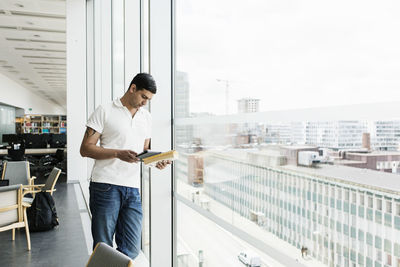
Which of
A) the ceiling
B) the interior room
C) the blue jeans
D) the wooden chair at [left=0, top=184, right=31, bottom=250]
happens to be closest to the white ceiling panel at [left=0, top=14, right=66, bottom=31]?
the ceiling

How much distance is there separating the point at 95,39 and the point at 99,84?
4.20 ft

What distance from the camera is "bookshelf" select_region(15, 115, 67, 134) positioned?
20391 mm

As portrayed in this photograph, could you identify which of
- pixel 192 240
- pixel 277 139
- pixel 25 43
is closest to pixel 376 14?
pixel 277 139

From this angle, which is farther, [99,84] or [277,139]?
[99,84]

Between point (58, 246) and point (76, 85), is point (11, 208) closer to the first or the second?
point (58, 246)

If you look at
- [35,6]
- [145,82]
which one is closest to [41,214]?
[145,82]

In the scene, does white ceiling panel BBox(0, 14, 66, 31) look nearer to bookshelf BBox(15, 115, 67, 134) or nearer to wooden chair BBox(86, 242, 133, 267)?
wooden chair BBox(86, 242, 133, 267)

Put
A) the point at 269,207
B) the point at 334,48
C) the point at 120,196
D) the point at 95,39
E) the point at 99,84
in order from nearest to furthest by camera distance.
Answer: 1. the point at 334,48
2. the point at 269,207
3. the point at 120,196
4. the point at 99,84
5. the point at 95,39

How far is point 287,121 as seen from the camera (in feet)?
4.17

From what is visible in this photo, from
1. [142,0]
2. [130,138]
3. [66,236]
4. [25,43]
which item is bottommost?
[66,236]

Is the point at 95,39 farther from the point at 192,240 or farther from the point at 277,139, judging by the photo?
the point at 277,139

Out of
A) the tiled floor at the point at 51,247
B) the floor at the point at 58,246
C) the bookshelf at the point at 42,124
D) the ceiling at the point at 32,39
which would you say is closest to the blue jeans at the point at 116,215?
the floor at the point at 58,246

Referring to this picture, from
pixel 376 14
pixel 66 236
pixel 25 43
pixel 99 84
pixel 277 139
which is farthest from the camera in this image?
pixel 25 43

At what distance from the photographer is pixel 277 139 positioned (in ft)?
4.55
